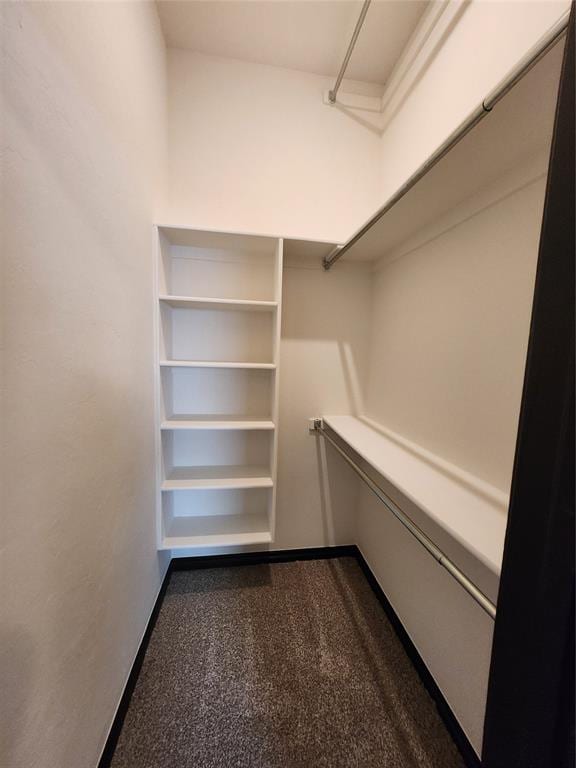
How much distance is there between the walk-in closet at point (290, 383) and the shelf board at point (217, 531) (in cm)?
3

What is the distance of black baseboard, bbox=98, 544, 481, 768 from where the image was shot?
3.49 feet

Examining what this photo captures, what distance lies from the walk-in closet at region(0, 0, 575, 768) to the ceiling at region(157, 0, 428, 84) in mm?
15

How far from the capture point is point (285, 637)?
1487 mm

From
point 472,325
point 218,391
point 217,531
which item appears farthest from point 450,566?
point 218,391

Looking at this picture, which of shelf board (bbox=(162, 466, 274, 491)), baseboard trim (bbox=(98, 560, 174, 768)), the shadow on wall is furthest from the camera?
the shadow on wall

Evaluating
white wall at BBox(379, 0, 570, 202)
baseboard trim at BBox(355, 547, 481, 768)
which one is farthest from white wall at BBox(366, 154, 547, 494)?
baseboard trim at BBox(355, 547, 481, 768)

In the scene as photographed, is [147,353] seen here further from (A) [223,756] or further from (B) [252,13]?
(B) [252,13]

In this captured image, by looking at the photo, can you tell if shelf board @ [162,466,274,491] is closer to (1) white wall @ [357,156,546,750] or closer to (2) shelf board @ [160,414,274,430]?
(2) shelf board @ [160,414,274,430]

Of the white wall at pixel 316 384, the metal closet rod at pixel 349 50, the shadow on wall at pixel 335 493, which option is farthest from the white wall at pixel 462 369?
the metal closet rod at pixel 349 50

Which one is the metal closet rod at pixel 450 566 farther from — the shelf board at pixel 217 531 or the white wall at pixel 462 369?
the shelf board at pixel 217 531

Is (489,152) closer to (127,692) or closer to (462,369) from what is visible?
(462,369)

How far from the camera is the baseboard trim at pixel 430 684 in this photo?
1056mm

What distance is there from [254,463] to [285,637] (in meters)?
0.94

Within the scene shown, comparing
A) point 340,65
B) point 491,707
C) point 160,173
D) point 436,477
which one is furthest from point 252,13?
point 491,707
